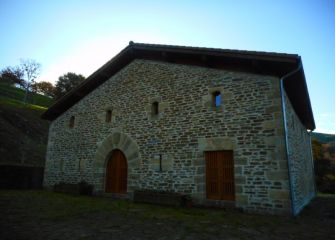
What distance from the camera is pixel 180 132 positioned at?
802cm

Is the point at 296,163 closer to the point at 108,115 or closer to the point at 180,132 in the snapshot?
the point at 180,132

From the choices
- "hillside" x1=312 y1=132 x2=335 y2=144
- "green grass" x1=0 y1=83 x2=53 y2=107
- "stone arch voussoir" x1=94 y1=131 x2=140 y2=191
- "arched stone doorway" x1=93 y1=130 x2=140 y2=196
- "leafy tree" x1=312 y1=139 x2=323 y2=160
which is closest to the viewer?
"arched stone doorway" x1=93 y1=130 x2=140 y2=196

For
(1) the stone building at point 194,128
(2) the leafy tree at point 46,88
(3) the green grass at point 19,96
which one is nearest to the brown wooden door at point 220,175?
(1) the stone building at point 194,128

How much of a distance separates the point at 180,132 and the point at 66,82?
103 ft

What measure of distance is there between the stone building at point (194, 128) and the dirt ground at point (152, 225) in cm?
85

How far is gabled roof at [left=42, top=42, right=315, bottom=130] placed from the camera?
21.8 feet

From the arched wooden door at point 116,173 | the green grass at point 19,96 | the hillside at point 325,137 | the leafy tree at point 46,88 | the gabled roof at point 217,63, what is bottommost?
the arched wooden door at point 116,173

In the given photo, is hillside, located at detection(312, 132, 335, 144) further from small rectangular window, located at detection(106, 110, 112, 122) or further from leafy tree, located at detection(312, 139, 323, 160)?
small rectangular window, located at detection(106, 110, 112, 122)

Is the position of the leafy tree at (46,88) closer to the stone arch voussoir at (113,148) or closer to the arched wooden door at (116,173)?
the stone arch voussoir at (113,148)

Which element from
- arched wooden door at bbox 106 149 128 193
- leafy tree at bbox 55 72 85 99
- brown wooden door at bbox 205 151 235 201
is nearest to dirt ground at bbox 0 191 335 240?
brown wooden door at bbox 205 151 235 201

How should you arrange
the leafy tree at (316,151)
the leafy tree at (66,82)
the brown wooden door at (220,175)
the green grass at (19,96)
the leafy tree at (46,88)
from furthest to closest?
the leafy tree at (46,88) → the green grass at (19,96) → the leafy tree at (66,82) → the leafy tree at (316,151) → the brown wooden door at (220,175)

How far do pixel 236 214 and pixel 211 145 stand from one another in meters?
2.12

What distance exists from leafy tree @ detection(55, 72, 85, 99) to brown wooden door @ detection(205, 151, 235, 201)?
31369 millimetres

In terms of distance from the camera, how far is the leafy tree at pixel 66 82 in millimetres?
34312
